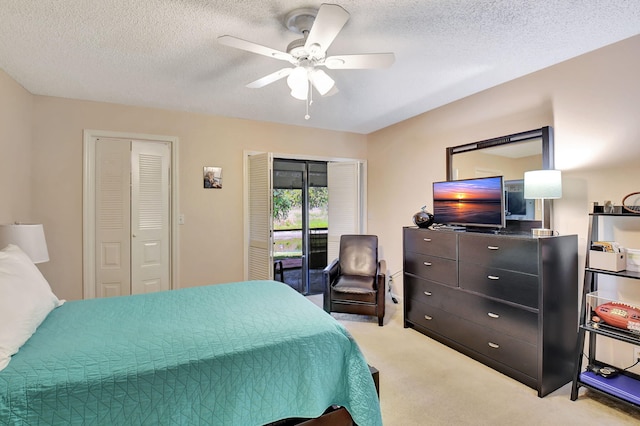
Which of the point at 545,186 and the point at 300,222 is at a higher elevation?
the point at 545,186

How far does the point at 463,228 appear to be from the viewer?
3.20 metres

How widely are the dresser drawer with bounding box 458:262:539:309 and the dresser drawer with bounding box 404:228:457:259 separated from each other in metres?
0.19

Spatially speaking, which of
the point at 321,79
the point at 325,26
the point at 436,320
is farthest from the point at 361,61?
the point at 436,320

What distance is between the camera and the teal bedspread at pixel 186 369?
1.21m

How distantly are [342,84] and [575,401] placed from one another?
3.12m

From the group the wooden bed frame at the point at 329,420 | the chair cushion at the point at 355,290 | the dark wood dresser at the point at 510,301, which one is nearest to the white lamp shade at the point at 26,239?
the wooden bed frame at the point at 329,420

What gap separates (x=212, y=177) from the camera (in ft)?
13.1

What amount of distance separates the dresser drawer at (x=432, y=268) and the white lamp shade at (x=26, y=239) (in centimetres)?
343

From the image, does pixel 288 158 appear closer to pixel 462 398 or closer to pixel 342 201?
pixel 342 201

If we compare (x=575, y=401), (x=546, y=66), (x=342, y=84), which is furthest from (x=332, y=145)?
(x=575, y=401)

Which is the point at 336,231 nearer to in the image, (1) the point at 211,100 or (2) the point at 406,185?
(2) the point at 406,185

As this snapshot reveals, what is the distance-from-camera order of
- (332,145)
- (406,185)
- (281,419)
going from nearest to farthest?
1. (281,419)
2. (406,185)
3. (332,145)

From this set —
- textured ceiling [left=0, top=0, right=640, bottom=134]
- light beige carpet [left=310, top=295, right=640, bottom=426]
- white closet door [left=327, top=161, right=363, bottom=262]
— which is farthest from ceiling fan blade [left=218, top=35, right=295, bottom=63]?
white closet door [left=327, top=161, right=363, bottom=262]

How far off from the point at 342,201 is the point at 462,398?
3.09 m
